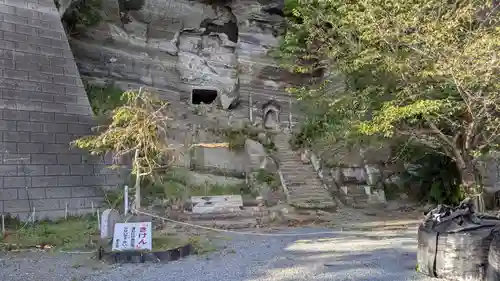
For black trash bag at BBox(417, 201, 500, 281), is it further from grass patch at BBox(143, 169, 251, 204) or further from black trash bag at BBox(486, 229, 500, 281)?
grass patch at BBox(143, 169, 251, 204)

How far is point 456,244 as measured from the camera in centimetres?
475

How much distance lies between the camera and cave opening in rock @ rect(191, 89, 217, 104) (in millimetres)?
18122

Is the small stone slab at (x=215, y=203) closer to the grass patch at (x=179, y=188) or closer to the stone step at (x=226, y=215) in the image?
the stone step at (x=226, y=215)

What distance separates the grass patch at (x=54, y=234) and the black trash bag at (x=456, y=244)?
495cm

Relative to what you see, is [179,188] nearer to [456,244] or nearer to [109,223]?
[109,223]

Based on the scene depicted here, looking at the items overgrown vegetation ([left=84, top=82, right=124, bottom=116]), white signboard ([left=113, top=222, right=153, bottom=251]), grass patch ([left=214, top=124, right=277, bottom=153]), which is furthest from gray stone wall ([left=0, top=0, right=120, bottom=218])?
grass patch ([left=214, top=124, right=277, bottom=153])

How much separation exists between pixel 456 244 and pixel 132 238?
400cm

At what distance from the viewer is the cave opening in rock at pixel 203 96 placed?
18.1 metres

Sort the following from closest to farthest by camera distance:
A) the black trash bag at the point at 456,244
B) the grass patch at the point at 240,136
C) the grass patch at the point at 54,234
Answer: the black trash bag at the point at 456,244, the grass patch at the point at 54,234, the grass patch at the point at 240,136

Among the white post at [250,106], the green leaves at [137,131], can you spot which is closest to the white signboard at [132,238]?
the green leaves at [137,131]

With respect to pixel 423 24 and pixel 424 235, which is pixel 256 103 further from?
pixel 424 235

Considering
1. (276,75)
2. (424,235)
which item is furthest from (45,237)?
(276,75)

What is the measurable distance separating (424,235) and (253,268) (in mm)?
2057

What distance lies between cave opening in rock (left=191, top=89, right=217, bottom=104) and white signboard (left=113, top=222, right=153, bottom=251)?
11859 mm
